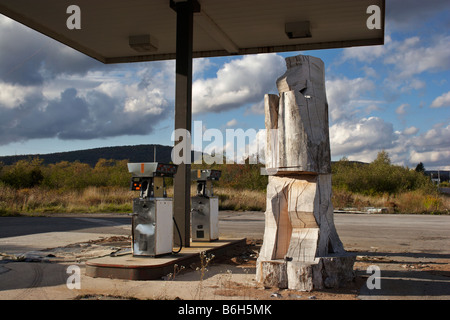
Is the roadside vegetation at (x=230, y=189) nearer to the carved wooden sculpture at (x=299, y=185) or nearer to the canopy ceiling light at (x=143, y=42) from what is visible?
the canopy ceiling light at (x=143, y=42)

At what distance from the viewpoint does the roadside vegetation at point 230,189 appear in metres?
24.8

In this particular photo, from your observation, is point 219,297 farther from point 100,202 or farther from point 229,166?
point 229,166

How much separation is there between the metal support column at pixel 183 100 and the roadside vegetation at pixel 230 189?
15.8 metres

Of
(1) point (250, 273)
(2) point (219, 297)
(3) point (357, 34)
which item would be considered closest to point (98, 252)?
(1) point (250, 273)

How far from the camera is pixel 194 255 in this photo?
838 cm

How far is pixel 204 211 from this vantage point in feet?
33.4

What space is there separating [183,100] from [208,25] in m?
2.84

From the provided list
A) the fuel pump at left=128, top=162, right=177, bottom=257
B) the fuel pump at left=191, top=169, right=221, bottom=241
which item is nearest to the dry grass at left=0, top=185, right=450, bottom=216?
the fuel pump at left=191, top=169, right=221, bottom=241

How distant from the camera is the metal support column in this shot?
9.38 m

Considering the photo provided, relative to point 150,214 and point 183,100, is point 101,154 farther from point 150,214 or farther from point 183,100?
point 150,214

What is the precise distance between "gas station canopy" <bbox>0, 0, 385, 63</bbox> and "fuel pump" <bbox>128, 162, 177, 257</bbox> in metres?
4.15

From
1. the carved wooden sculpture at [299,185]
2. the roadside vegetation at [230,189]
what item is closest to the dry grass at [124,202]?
the roadside vegetation at [230,189]

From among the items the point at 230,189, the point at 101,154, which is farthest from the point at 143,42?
the point at 101,154

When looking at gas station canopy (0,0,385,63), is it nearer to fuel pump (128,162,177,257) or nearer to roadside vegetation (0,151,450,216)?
fuel pump (128,162,177,257)
